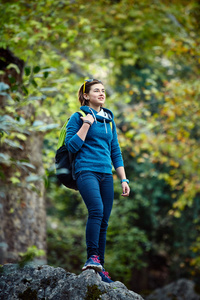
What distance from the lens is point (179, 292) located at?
761 centimetres

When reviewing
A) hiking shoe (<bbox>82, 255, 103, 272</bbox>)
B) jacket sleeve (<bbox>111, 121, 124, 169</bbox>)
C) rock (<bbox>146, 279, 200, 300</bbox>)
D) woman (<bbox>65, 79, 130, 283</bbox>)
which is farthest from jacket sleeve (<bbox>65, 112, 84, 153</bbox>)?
rock (<bbox>146, 279, 200, 300</bbox>)

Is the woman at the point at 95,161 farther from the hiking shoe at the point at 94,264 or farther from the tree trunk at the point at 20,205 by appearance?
the tree trunk at the point at 20,205

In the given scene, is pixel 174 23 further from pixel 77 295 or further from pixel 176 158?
pixel 77 295

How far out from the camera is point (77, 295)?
2.50 m

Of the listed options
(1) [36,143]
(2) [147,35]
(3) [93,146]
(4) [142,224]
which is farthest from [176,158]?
(3) [93,146]

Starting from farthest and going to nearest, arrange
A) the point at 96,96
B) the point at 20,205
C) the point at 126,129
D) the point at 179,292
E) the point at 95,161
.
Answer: the point at 126,129 < the point at 179,292 < the point at 20,205 < the point at 96,96 < the point at 95,161

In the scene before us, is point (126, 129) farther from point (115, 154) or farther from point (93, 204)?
point (93, 204)

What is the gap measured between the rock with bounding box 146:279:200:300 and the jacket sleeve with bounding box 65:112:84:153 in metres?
5.99

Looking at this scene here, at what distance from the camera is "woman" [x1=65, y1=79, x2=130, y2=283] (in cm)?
271

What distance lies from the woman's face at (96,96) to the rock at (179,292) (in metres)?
5.97

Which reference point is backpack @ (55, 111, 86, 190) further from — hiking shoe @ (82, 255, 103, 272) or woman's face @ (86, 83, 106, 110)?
hiking shoe @ (82, 255, 103, 272)

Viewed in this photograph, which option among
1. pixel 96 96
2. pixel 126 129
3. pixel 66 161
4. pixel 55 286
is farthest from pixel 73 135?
pixel 126 129

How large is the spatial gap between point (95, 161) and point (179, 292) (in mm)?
6036

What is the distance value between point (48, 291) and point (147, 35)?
7.52m
